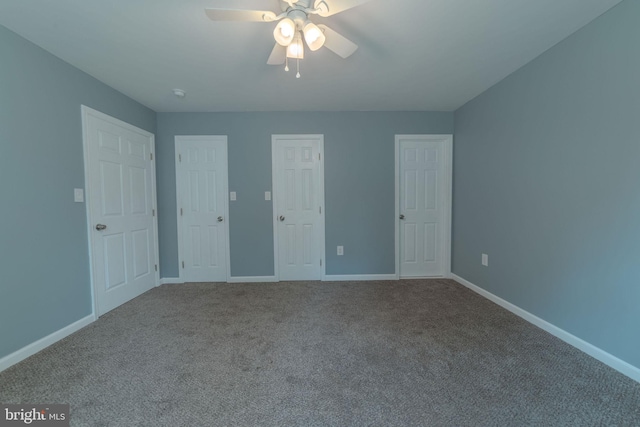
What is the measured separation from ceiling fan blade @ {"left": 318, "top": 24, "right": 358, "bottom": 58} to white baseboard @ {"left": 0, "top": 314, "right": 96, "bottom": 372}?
2979 mm

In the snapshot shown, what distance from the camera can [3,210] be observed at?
167 cm

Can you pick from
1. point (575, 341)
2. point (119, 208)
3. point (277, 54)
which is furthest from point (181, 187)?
point (575, 341)

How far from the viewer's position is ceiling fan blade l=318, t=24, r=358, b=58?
5.01 feet

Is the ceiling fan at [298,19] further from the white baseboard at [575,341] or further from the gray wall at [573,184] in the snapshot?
the white baseboard at [575,341]

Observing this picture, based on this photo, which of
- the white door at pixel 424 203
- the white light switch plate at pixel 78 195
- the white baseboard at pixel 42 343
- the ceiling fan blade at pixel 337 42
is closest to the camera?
the ceiling fan blade at pixel 337 42

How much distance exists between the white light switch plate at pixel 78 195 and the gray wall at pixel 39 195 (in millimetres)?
29

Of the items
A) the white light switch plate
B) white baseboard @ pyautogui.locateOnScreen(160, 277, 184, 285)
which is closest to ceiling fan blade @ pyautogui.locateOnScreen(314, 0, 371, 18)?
the white light switch plate

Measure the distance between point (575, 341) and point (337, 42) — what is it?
2728 mm

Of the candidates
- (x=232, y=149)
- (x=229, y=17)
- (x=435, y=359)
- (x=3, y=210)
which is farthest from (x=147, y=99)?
(x=435, y=359)

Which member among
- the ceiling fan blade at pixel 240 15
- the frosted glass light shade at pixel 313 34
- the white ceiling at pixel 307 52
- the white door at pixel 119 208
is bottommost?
the white door at pixel 119 208

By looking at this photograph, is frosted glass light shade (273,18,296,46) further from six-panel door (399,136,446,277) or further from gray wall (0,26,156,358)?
six-panel door (399,136,446,277)

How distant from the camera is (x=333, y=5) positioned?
134cm

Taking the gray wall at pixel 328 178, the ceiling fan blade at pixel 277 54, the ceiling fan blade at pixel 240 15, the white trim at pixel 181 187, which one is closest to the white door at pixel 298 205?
the gray wall at pixel 328 178

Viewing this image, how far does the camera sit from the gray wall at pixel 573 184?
1545 millimetres
